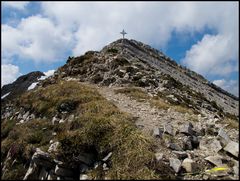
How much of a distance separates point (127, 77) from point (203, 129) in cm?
1585

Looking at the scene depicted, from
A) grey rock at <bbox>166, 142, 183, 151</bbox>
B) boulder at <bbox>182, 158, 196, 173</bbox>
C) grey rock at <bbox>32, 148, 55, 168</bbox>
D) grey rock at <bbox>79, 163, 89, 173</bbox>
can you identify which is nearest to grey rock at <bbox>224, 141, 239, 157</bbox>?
boulder at <bbox>182, 158, 196, 173</bbox>

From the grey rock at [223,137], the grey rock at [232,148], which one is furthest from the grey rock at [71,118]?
the grey rock at [232,148]

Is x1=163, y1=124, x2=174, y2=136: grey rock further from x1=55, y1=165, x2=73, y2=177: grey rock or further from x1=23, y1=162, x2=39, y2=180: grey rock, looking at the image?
x1=23, y1=162, x2=39, y2=180: grey rock

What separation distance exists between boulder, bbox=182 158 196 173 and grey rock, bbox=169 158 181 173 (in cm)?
21

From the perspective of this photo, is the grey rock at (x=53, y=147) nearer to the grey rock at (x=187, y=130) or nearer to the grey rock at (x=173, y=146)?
the grey rock at (x=173, y=146)

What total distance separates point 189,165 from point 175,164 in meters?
0.53

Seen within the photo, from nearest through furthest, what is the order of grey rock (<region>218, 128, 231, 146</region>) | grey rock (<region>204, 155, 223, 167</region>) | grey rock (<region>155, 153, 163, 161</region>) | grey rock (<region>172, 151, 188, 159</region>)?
grey rock (<region>204, 155, 223, 167</region>) < grey rock (<region>155, 153, 163, 161</region>) < grey rock (<region>172, 151, 188, 159</region>) < grey rock (<region>218, 128, 231, 146</region>)

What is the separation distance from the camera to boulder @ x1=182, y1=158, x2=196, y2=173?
10.8 metres

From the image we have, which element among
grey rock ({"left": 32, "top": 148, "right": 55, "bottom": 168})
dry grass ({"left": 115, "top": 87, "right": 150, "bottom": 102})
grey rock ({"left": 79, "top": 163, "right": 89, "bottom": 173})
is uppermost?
dry grass ({"left": 115, "top": 87, "right": 150, "bottom": 102})

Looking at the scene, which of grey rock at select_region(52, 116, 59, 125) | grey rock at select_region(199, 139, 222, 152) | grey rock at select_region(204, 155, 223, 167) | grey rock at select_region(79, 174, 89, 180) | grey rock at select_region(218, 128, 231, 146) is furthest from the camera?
grey rock at select_region(52, 116, 59, 125)

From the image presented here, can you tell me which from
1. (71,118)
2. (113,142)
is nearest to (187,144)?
(113,142)

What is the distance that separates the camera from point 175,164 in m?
11.0

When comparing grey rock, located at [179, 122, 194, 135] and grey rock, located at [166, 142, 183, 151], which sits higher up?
grey rock, located at [179, 122, 194, 135]

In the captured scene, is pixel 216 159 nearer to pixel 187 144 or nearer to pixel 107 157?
pixel 187 144
